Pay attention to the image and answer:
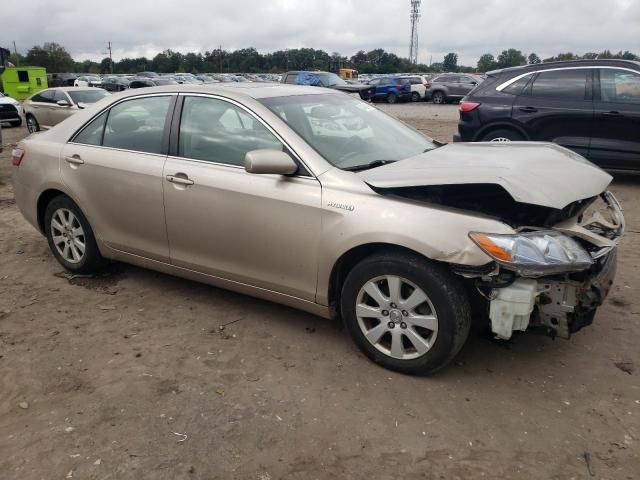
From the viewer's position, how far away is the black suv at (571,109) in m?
7.45

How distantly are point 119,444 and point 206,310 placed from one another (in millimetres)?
1573

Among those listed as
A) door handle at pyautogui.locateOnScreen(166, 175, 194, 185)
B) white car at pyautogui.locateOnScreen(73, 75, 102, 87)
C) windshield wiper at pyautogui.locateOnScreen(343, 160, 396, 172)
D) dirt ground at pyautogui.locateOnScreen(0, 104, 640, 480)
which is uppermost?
white car at pyautogui.locateOnScreen(73, 75, 102, 87)

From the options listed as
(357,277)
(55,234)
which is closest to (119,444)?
(357,277)

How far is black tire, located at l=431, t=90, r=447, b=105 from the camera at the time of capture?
2958 centimetres

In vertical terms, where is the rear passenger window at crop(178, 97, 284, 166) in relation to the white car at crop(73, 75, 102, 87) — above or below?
below

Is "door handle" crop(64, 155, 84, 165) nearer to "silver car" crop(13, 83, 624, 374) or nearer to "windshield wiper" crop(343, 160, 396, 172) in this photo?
"silver car" crop(13, 83, 624, 374)

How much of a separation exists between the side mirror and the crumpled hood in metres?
0.45

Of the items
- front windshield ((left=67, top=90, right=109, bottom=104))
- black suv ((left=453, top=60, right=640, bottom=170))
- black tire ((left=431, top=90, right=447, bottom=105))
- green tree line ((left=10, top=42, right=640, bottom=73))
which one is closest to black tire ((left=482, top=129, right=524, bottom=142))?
black suv ((left=453, top=60, right=640, bottom=170))

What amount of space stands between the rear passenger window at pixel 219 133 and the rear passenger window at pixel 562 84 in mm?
5646

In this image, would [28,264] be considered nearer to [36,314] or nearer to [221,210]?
[36,314]

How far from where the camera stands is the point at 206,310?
13.9ft

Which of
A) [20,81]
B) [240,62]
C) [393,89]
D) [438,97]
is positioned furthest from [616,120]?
[240,62]

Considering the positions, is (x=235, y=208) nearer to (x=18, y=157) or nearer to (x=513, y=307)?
(x=513, y=307)

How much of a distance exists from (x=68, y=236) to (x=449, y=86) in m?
27.1
